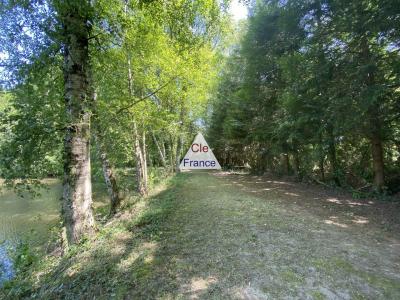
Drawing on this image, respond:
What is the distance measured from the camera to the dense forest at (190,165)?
314 centimetres

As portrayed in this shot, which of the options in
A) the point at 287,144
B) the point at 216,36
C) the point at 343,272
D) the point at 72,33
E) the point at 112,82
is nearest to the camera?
the point at 343,272

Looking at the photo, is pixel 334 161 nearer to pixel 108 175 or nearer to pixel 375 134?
pixel 375 134

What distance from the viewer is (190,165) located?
24.3 feet

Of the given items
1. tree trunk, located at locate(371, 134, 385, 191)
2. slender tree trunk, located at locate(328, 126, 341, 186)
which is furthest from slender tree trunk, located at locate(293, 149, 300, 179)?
tree trunk, located at locate(371, 134, 385, 191)

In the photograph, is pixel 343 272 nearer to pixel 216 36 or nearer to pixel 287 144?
pixel 287 144

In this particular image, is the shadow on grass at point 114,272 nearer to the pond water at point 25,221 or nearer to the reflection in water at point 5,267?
the reflection in water at point 5,267

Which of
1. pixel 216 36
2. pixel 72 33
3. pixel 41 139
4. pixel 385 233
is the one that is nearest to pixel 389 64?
pixel 385 233

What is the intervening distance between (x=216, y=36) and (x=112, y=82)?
405 inches

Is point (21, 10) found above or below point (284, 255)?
above

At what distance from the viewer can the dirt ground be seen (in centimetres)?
271

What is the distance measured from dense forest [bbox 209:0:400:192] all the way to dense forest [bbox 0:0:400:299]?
0.04m

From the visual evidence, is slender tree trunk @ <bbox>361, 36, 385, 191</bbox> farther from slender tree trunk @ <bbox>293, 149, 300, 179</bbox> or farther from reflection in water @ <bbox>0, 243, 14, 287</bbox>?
reflection in water @ <bbox>0, 243, 14, 287</bbox>

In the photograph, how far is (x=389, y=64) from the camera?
5.69m

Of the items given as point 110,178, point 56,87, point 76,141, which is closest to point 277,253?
point 76,141
